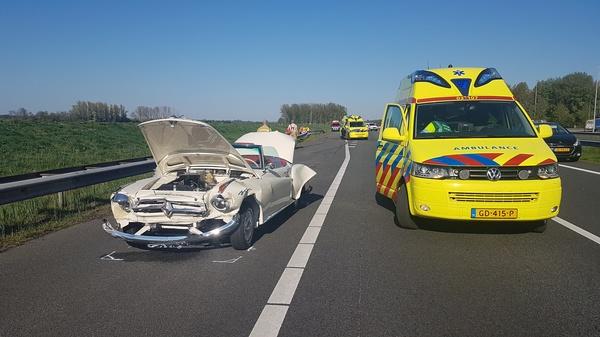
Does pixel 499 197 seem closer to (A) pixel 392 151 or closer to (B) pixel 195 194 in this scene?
(A) pixel 392 151

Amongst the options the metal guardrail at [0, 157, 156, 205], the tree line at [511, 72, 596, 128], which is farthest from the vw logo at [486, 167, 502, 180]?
the tree line at [511, 72, 596, 128]

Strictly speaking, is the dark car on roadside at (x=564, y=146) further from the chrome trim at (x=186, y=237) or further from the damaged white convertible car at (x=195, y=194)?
the chrome trim at (x=186, y=237)

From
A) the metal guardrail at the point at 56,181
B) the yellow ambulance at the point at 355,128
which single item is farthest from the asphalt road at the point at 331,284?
the yellow ambulance at the point at 355,128

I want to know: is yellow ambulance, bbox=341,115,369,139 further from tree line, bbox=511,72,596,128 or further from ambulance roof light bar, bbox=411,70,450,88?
tree line, bbox=511,72,596,128

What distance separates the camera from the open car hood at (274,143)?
8.60m

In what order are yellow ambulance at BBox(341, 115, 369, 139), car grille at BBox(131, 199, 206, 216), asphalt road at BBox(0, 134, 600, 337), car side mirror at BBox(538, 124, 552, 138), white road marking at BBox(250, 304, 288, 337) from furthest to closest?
1. yellow ambulance at BBox(341, 115, 369, 139)
2. car side mirror at BBox(538, 124, 552, 138)
3. car grille at BBox(131, 199, 206, 216)
4. asphalt road at BBox(0, 134, 600, 337)
5. white road marking at BBox(250, 304, 288, 337)

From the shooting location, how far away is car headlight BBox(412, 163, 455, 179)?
617 cm

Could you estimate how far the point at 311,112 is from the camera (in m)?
129

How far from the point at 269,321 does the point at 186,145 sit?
3.31 metres

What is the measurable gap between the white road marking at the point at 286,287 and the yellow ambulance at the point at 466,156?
1.29 meters

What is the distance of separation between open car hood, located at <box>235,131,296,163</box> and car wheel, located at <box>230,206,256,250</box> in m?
2.58

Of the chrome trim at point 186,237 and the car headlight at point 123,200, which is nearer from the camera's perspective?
the chrome trim at point 186,237

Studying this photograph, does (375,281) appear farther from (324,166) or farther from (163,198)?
(324,166)

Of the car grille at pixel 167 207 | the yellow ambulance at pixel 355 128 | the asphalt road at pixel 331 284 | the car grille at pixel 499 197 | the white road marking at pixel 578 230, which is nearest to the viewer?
the asphalt road at pixel 331 284
